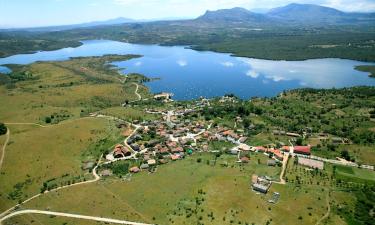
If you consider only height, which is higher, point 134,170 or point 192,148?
point 192,148

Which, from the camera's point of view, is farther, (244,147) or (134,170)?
(244,147)

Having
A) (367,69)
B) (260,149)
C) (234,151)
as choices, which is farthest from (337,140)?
(367,69)

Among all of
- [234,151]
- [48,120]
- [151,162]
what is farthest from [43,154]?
[234,151]

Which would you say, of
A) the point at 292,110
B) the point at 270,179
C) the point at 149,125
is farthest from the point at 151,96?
the point at 270,179

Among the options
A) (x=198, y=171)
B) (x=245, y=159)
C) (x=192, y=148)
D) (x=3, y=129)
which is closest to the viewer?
(x=198, y=171)

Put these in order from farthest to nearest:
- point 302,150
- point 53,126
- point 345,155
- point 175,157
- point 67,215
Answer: point 53,126, point 302,150, point 175,157, point 345,155, point 67,215

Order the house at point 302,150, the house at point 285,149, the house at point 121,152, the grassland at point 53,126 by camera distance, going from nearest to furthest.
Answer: the grassland at point 53,126 → the house at point 302,150 → the house at point 121,152 → the house at point 285,149

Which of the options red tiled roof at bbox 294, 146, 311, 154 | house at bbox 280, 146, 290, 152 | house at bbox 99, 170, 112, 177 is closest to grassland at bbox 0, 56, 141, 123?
house at bbox 99, 170, 112, 177

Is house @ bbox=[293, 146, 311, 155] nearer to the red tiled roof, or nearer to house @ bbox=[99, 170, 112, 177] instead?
the red tiled roof

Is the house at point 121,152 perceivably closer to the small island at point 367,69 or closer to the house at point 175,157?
the house at point 175,157

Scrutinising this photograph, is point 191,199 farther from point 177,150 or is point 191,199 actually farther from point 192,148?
point 192,148

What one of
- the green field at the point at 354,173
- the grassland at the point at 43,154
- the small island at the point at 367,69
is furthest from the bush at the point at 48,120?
the small island at the point at 367,69

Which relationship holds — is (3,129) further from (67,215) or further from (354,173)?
(354,173)

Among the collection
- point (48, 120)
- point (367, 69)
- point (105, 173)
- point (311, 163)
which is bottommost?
point (105, 173)
